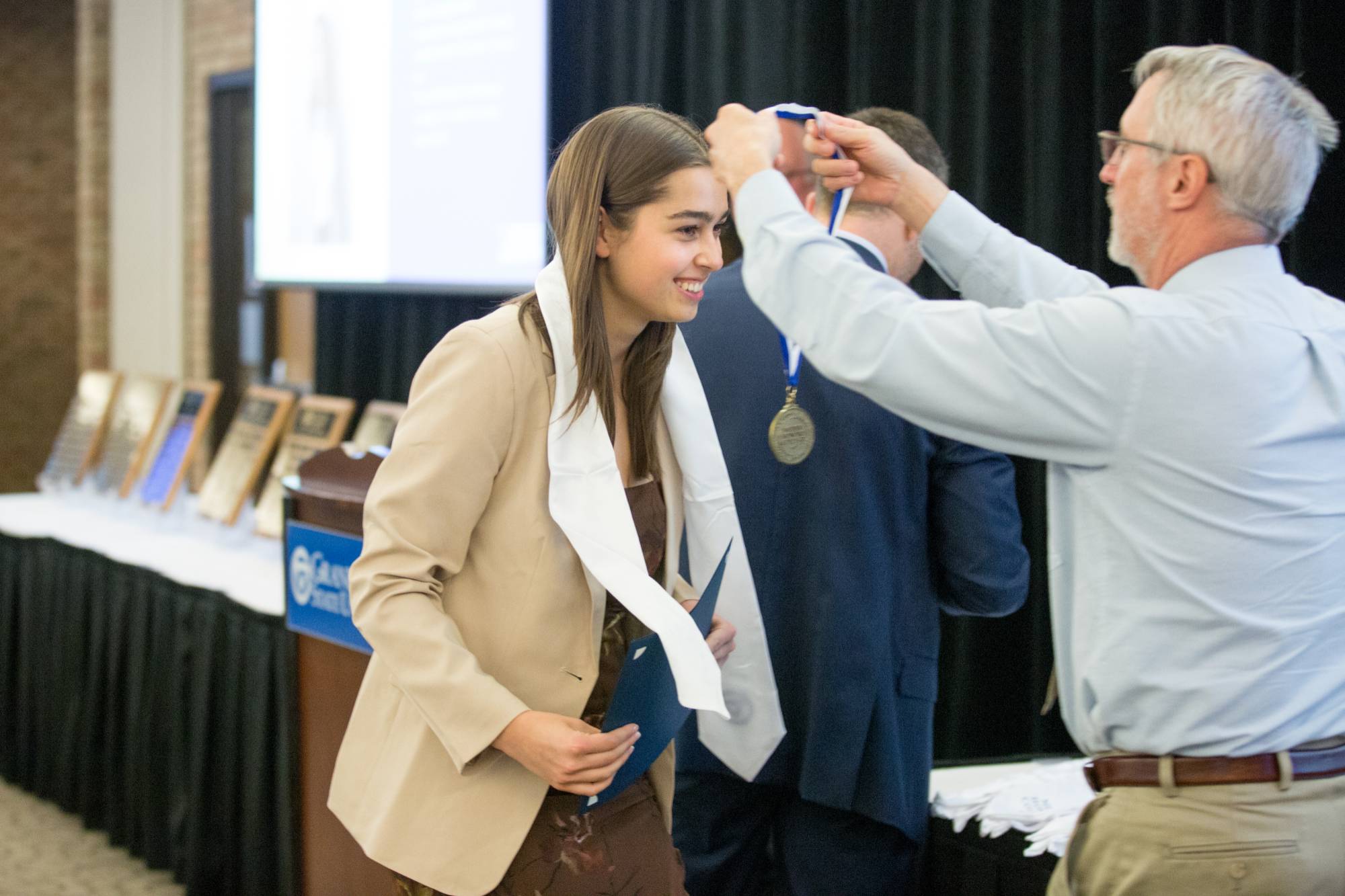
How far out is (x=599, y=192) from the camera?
135cm

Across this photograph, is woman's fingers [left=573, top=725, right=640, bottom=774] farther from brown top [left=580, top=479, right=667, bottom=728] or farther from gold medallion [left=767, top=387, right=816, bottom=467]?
gold medallion [left=767, top=387, right=816, bottom=467]

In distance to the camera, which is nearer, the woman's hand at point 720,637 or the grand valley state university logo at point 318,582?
the woman's hand at point 720,637

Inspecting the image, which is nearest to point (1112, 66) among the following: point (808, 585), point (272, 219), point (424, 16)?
point (808, 585)

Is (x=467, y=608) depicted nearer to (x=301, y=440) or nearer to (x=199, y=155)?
(x=301, y=440)

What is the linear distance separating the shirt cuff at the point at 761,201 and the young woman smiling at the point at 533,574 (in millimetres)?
115

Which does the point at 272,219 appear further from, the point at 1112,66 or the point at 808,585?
the point at 808,585

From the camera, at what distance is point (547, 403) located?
4.29 feet

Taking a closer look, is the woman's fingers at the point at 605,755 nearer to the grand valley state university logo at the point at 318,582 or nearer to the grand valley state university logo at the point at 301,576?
the grand valley state university logo at the point at 318,582

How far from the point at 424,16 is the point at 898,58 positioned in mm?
1831

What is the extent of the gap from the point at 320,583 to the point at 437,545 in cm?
114

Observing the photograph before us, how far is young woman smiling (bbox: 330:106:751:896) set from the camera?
1.23 meters

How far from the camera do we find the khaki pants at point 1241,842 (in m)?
1.17

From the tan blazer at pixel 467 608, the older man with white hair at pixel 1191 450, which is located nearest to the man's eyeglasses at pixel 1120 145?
the older man with white hair at pixel 1191 450

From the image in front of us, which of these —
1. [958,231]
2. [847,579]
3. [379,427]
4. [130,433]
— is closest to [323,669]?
[379,427]
